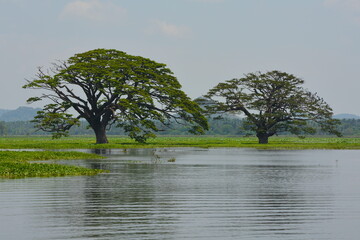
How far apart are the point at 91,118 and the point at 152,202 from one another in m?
49.7

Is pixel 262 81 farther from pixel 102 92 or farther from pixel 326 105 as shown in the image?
pixel 102 92

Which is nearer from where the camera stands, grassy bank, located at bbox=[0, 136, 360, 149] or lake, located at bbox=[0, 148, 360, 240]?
lake, located at bbox=[0, 148, 360, 240]

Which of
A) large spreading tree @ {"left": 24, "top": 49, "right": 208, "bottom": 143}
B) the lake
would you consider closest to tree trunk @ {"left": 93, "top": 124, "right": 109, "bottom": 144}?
large spreading tree @ {"left": 24, "top": 49, "right": 208, "bottom": 143}

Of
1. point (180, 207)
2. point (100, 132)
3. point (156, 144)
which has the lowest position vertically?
point (180, 207)

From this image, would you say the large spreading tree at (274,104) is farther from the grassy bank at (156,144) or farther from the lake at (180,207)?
the lake at (180,207)

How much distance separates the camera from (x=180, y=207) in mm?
18953

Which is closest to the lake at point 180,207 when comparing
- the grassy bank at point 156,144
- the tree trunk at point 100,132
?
the grassy bank at point 156,144

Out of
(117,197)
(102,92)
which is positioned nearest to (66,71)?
(102,92)

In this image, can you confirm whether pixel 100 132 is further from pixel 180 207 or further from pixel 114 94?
pixel 180 207

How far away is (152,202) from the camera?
20062 mm

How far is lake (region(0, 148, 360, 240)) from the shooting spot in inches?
574

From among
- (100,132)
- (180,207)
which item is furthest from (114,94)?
(180,207)

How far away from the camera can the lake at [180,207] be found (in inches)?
574

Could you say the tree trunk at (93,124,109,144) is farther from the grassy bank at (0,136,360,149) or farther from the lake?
the lake
